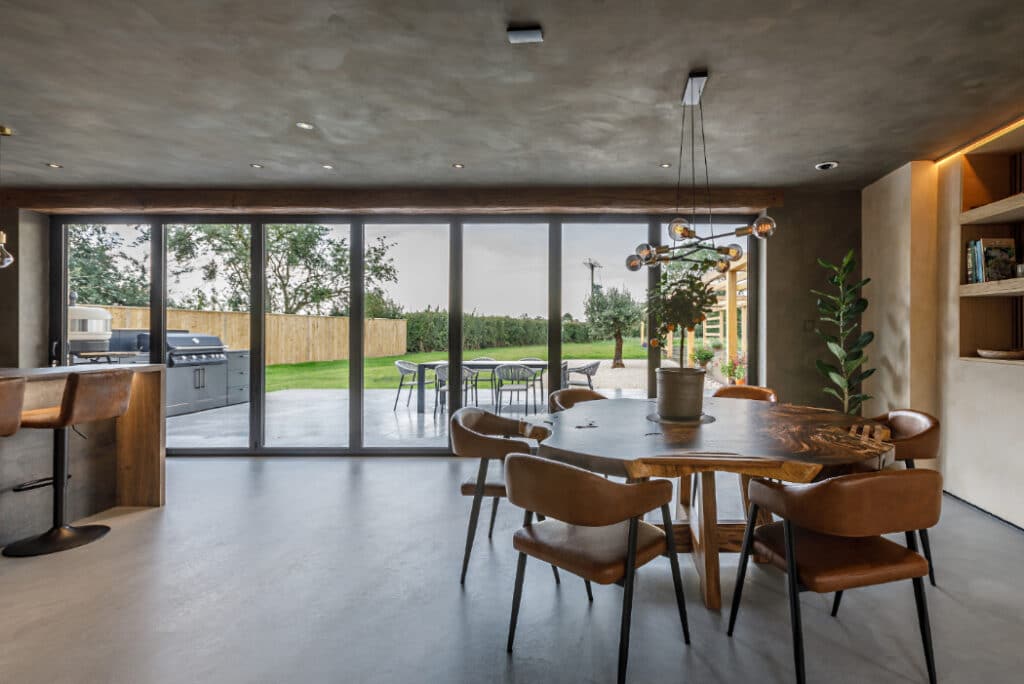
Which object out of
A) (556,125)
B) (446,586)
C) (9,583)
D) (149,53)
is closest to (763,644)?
(446,586)

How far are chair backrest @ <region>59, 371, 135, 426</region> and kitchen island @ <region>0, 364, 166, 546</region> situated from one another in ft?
0.40

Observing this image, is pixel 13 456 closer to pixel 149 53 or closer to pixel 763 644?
pixel 149 53

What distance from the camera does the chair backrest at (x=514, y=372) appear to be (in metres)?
5.50

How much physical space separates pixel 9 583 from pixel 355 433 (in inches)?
116

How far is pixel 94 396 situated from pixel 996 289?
594 centimetres

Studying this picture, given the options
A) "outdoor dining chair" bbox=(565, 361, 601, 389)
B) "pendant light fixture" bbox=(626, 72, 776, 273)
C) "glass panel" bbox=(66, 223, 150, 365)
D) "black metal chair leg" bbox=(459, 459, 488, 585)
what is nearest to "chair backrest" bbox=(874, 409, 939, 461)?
"pendant light fixture" bbox=(626, 72, 776, 273)

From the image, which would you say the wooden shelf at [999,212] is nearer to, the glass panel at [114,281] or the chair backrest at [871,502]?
the chair backrest at [871,502]

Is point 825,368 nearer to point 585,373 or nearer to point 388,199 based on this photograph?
point 585,373

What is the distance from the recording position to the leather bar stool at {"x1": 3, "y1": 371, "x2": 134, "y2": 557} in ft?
9.71

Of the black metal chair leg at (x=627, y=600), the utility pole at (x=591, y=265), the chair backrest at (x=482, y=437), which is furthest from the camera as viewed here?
the utility pole at (x=591, y=265)

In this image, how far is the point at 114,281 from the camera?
543 centimetres

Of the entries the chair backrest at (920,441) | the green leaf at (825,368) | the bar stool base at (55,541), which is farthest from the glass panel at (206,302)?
the green leaf at (825,368)

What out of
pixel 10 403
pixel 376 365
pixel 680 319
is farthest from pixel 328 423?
pixel 680 319

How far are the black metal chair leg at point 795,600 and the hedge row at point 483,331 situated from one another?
12.4ft
